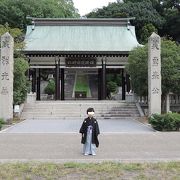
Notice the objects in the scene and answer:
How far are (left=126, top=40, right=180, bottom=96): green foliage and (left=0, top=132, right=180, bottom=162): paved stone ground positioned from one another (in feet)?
33.9

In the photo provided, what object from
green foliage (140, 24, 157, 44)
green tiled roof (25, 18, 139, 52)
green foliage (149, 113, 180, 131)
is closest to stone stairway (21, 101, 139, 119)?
green tiled roof (25, 18, 139, 52)

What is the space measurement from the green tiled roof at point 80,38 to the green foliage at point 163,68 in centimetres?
730

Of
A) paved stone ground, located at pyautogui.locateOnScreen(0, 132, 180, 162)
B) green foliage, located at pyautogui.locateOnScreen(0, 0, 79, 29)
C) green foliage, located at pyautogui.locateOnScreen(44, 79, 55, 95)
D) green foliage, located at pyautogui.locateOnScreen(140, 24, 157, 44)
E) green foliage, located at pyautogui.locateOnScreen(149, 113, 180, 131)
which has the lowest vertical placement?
paved stone ground, located at pyautogui.locateOnScreen(0, 132, 180, 162)

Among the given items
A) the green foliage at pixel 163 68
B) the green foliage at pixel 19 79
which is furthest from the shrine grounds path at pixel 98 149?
the green foliage at pixel 19 79

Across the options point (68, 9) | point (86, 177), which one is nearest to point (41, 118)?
point (86, 177)

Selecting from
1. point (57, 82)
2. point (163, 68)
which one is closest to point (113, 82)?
point (57, 82)

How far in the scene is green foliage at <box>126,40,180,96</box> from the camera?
27281 millimetres

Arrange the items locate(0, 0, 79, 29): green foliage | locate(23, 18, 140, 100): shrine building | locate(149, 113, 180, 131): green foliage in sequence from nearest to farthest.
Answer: locate(149, 113, 180, 131): green foliage → locate(23, 18, 140, 100): shrine building → locate(0, 0, 79, 29): green foliage

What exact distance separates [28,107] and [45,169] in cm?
2181

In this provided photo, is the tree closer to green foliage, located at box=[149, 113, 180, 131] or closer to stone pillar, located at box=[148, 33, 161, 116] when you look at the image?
stone pillar, located at box=[148, 33, 161, 116]

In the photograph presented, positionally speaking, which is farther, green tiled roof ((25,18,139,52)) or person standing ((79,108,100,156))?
green tiled roof ((25,18,139,52))

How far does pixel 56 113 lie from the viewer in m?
29.5

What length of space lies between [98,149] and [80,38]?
1096 inches

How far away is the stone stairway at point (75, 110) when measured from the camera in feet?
95.0
